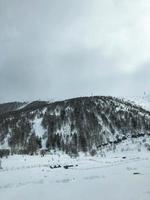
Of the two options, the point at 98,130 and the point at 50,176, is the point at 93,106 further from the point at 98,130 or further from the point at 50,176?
the point at 50,176

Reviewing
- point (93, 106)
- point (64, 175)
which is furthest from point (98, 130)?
point (64, 175)

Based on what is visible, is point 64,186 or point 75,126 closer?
point 64,186

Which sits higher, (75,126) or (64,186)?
(75,126)

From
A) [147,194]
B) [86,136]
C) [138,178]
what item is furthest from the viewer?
[86,136]

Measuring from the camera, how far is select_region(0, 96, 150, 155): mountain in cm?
16125

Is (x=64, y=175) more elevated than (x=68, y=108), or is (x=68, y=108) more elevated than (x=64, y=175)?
(x=68, y=108)

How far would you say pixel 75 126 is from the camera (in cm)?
17312

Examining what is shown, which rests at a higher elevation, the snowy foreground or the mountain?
the mountain

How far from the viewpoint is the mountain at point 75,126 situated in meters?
161

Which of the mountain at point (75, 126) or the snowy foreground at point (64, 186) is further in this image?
the mountain at point (75, 126)

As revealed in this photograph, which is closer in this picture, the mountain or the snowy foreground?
the snowy foreground

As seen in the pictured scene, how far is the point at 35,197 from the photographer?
2202cm

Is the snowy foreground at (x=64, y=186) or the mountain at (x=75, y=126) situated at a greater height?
the mountain at (x=75, y=126)

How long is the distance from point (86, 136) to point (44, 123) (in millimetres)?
31543
